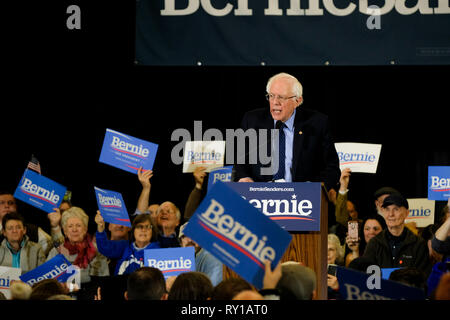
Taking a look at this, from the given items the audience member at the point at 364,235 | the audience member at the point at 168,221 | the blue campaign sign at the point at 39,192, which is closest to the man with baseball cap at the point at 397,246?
the audience member at the point at 364,235

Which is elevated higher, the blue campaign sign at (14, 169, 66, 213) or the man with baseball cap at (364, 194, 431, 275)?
the blue campaign sign at (14, 169, 66, 213)

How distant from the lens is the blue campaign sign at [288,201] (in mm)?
3826

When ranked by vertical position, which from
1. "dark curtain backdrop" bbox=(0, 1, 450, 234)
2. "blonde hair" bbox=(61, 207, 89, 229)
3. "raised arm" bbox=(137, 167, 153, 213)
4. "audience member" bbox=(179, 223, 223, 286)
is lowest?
"audience member" bbox=(179, 223, 223, 286)

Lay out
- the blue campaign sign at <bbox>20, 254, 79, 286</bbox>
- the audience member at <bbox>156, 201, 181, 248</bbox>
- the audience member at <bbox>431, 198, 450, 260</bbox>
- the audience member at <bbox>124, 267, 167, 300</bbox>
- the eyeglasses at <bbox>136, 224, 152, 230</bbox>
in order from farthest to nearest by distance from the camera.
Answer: the audience member at <bbox>156, 201, 181, 248</bbox>
the eyeglasses at <bbox>136, 224, 152, 230</bbox>
the blue campaign sign at <bbox>20, 254, 79, 286</bbox>
the audience member at <bbox>431, 198, 450, 260</bbox>
the audience member at <bbox>124, 267, 167, 300</bbox>

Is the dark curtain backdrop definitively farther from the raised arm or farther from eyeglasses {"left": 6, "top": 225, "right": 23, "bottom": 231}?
eyeglasses {"left": 6, "top": 225, "right": 23, "bottom": 231}

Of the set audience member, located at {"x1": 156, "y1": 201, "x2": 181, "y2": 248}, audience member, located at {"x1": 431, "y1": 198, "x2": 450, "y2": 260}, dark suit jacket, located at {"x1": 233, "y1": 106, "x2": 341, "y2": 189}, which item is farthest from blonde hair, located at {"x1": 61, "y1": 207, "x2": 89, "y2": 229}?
audience member, located at {"x1": 431, "y1": 198, "x2": 450, "y2": 260}

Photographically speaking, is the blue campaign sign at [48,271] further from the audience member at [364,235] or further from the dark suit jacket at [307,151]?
the audience member at [364,235]

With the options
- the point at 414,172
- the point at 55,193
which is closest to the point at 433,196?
the point at 414,172

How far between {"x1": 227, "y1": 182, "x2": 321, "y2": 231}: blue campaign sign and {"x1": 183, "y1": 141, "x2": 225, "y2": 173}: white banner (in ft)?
10.9

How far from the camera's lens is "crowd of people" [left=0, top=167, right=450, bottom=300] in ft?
13.2

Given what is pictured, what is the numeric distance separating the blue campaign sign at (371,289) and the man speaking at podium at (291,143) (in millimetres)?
1366

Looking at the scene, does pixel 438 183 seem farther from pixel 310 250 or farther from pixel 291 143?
pixel 310 250

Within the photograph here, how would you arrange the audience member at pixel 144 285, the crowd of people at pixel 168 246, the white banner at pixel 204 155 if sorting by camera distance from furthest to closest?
1. the white banner at pixel 204 155
2. the crowd of people at pixel 168 246
3. the audience member at pixel 144 285

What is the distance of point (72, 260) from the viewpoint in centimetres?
651
